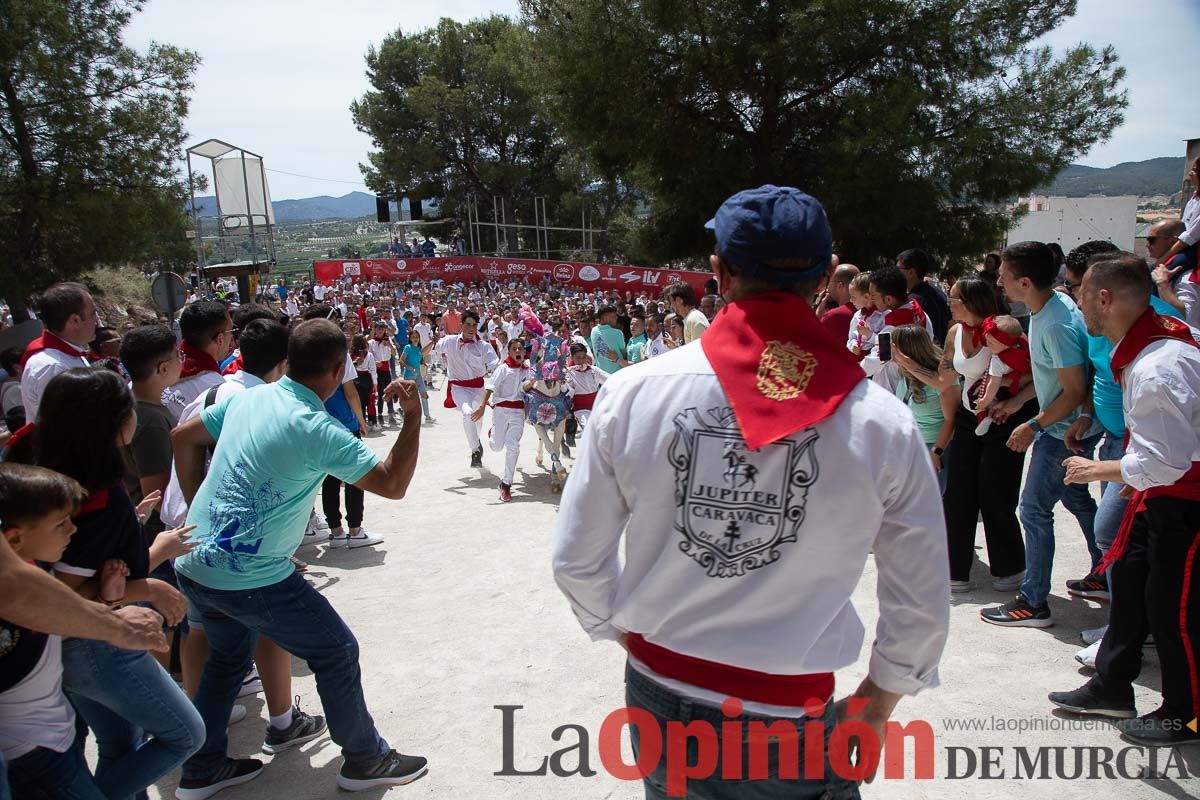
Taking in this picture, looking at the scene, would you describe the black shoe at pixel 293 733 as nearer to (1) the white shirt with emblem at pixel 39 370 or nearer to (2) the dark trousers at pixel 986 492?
(1) the white shirt with emblem at pixel 39 370

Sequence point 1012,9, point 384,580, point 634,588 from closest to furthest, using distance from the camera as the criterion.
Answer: point 634,588, point 384,580, point 1012,9

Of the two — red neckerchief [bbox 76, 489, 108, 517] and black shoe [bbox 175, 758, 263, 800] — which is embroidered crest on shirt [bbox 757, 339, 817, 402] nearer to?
red neckerchief [bbox 76, 489, 108, 517]

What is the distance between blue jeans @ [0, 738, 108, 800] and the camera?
225cm

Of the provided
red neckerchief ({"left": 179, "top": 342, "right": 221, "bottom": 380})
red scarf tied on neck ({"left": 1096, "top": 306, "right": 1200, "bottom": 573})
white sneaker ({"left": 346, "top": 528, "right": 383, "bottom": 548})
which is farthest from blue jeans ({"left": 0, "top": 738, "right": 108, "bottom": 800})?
white sneaker ({"left": 346, "top": 528, "right": 383, "bottom": 548})

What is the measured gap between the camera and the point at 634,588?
1.79m

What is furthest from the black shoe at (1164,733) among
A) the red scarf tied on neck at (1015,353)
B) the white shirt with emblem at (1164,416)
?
the red scarf tied on neck at (1015,353)

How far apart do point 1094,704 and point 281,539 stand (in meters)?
3.53

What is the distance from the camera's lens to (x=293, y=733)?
3.70 meters

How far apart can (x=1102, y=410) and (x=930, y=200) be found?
1513 centimetres

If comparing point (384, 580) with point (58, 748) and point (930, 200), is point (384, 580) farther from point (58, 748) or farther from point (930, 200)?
point (930, 200)

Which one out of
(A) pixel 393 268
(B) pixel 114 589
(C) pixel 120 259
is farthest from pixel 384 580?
(A) pixel 393 268

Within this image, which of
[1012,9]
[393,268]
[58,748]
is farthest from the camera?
[393,268]

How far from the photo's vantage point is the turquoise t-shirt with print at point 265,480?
2928 mm

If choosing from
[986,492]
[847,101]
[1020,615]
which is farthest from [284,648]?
[847,101]
